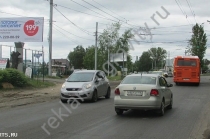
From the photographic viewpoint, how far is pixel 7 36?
120 feet

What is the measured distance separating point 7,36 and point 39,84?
9.86 meters

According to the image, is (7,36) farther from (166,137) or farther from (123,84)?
(166,137)

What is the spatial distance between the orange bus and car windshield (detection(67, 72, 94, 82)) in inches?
686

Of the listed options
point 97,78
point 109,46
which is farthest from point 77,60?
point 97,78

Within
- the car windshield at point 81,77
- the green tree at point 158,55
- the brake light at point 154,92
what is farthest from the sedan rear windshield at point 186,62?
the green tree at point 158,55

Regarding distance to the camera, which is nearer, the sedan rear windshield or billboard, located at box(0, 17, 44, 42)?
the sedan rear windshield

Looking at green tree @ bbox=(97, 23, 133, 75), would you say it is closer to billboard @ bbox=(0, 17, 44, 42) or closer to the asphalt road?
billboard @ bbox=(0, 17, 44, 42)

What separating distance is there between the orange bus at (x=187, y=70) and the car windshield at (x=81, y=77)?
17.4 m

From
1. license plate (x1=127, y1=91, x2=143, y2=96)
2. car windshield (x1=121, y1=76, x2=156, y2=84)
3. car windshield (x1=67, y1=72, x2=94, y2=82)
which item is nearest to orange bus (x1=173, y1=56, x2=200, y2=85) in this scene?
car windshield (x1=67, y1=72, x2=94, y2=82)

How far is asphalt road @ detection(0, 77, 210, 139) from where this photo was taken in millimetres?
8797

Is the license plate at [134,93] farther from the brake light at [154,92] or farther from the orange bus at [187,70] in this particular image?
the orange bus at [187,70]

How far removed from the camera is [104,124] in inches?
410

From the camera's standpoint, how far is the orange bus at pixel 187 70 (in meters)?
33.4

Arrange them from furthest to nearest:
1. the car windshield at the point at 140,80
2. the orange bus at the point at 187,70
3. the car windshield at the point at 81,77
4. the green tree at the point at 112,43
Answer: the green tree at the point at 112,43 → the orange bus at the point at 187,70 → the car windshield at the point at 81,77 → the car windshield at the point at 140,80
